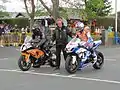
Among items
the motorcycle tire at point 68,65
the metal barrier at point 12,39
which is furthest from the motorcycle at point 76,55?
the metal barrier at point 12,39

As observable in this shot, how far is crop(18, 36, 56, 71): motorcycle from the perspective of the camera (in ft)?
42.0

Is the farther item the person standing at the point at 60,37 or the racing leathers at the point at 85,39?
the person standing at the point at 60,37

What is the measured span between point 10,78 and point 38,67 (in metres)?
2.58

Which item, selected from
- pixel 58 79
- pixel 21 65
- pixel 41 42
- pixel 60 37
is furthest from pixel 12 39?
pixel 58 79

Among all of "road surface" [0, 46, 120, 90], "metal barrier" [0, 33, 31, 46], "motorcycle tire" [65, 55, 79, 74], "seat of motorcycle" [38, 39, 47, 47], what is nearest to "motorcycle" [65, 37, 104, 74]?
"motorcycle tire" [65, 55, 79, 74]

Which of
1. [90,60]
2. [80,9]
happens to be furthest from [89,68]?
[80,9]

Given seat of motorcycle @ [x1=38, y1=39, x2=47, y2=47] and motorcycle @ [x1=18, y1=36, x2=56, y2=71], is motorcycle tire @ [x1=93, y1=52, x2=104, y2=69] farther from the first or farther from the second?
seat of motorcycle @ [x1=38, y1=39, x2=47, y2=47]

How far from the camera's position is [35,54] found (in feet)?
42.6

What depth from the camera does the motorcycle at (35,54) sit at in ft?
42.0

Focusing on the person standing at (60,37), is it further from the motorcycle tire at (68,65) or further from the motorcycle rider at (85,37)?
the motorcycle tire at (68,65)

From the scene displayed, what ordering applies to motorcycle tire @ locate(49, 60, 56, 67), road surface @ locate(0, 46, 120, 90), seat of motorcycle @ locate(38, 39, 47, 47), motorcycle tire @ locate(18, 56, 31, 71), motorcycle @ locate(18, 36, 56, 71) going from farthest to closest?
motorcycle tire @ locate(49, 60, 56, 67) < seat of motorcycle @ locate(38, 39, 47, 47) < motorcycle @ locate(18, 36, 56, 71) < motorcycle tire @ locate(18, 56, 31, 71) < road surface @ locate(0, 46, 120, 90)

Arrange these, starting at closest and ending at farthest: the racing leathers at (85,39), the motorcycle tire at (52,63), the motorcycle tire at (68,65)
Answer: the motorcycle tire at (68,65), the racing leathers at (85,39), the motorcycle tire at (52,63)

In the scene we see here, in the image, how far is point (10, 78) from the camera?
37.0 feet

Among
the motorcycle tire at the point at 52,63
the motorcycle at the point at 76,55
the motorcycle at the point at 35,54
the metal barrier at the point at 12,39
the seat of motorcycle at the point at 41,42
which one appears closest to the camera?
the motorcycle at the point at 76,55
